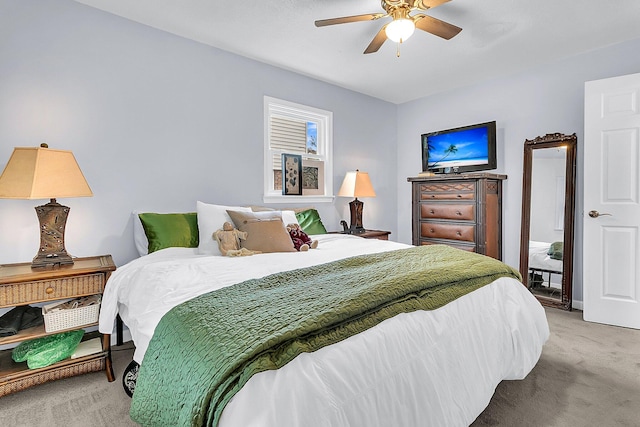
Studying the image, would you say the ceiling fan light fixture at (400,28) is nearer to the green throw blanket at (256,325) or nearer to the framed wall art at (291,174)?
the green throw blanket at (256,325)

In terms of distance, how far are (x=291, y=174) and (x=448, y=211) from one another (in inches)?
72.2

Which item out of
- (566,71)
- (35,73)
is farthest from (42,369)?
(566,71)

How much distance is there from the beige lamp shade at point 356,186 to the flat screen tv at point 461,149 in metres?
0.98

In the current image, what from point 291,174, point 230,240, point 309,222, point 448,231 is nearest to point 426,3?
point 230,240

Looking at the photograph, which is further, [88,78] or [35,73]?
[88,78]

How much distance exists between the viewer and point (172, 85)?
2906 mm

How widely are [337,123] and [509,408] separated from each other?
10.9 ft

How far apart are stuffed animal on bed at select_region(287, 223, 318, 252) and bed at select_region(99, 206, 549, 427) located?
11.5 inches

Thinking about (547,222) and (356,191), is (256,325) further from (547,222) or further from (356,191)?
(547,222)

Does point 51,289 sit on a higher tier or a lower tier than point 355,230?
lower

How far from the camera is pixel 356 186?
4.04m

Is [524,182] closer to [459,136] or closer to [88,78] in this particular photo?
[459,136]

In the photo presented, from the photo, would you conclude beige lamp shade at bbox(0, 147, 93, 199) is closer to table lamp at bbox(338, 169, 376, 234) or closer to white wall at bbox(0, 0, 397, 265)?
white wall at bbox(0, 0, 397, 265)

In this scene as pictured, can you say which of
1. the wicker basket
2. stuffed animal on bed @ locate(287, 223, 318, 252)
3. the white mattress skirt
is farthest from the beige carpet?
stuffed animal on bed @ locate(287, 223, 318, 252)
